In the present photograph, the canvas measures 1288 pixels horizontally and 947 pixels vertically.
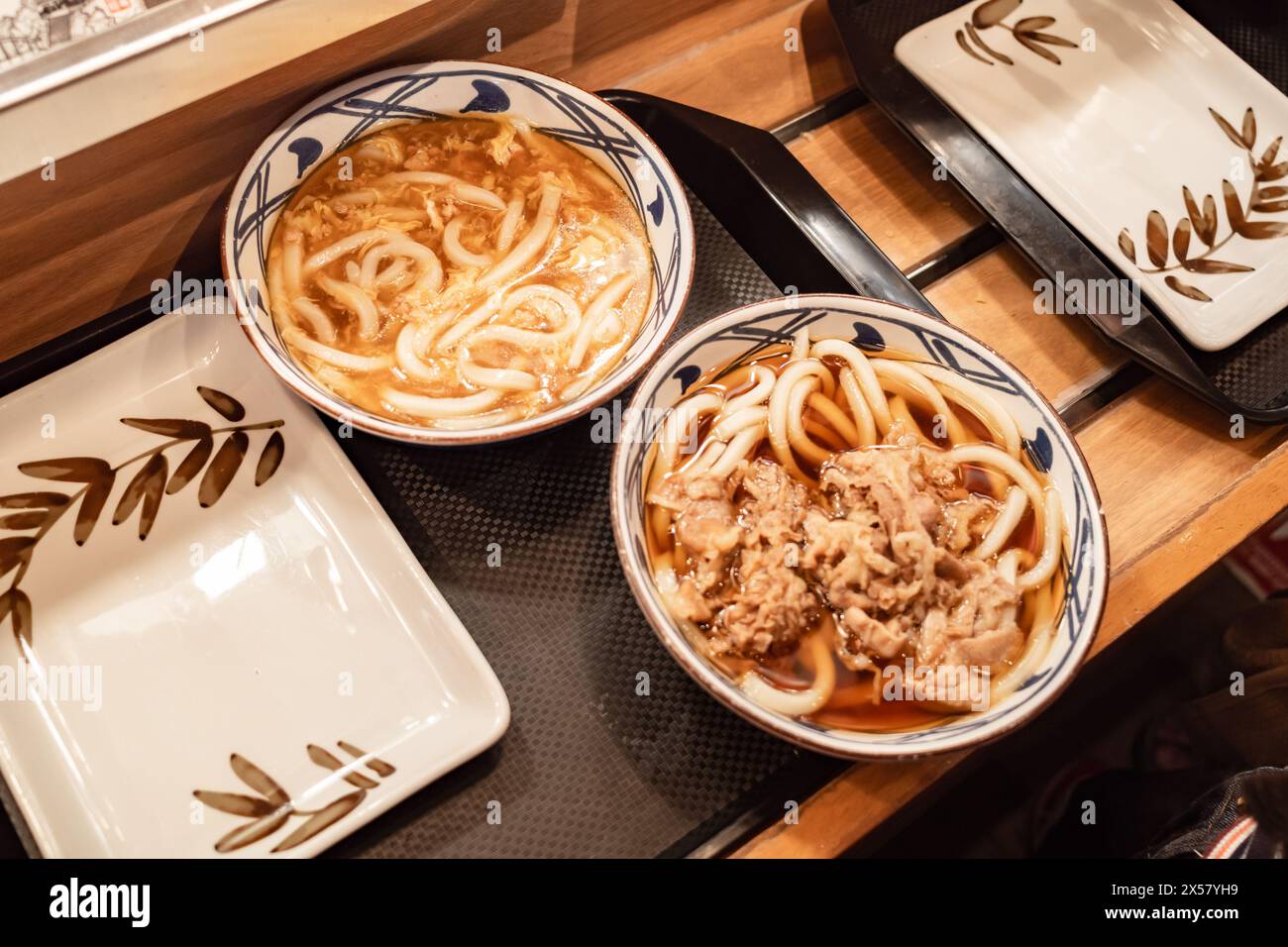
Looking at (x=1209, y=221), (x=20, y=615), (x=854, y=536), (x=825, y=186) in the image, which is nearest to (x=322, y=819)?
(x=20, y=615)

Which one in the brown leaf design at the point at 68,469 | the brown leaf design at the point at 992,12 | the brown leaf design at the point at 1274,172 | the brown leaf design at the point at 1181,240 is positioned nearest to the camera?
the brown leaf design at the point at 68,469

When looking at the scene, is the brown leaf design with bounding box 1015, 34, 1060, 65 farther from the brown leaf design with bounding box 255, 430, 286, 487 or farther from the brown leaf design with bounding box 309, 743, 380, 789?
the brown leaf design with bounding box 309, 743, 380, 789

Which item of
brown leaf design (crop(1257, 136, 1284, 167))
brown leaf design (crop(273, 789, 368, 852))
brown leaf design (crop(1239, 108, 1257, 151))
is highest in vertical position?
brown leaf design (crop(1239, 108, 1257, 151))

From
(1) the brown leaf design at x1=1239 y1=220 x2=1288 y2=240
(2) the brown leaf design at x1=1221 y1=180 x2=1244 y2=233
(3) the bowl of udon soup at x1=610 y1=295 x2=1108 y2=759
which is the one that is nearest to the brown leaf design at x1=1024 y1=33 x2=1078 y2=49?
(2) the brown leaf design at x1=1221 y1=180 x2=1244 y2=233

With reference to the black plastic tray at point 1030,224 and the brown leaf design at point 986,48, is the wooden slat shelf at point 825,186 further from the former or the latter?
the brown leaf design at point 986,48

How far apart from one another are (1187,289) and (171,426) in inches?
79.2

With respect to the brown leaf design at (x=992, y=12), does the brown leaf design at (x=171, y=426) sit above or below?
below

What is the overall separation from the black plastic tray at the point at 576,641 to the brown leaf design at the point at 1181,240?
0.60 m

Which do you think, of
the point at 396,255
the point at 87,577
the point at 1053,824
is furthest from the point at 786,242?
the point at 1053,824

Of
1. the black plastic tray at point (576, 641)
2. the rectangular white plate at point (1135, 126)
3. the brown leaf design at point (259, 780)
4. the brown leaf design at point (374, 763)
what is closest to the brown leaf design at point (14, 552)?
the black plastic tray at point (576, 641)

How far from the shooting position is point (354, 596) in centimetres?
175

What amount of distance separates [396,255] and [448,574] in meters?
0.62

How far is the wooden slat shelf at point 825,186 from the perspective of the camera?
5.59 ft

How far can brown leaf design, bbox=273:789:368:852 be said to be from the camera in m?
1.53
